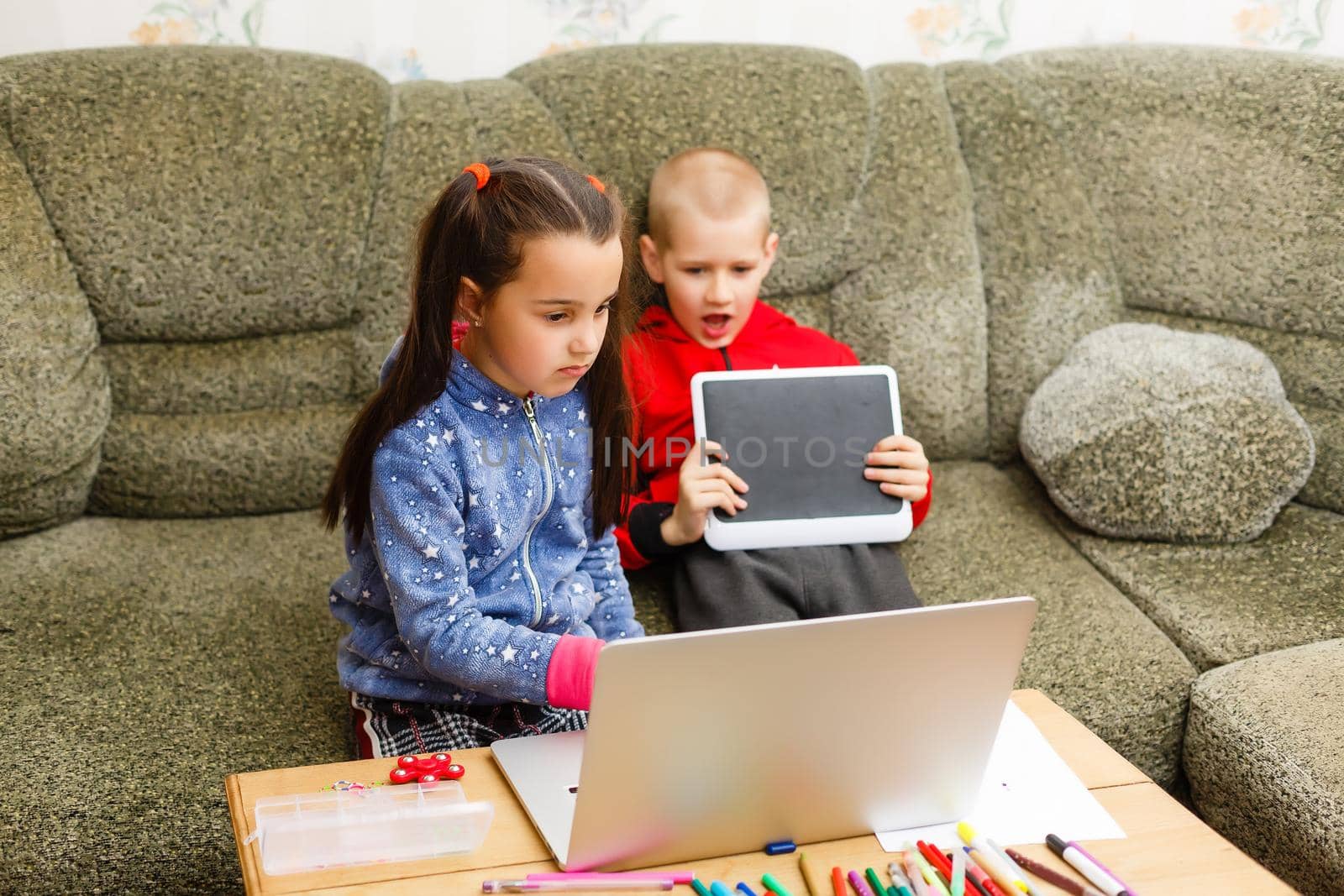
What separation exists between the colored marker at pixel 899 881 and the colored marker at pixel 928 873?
12mm

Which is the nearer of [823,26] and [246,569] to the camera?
[246,569]

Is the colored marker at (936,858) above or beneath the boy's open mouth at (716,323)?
beneath

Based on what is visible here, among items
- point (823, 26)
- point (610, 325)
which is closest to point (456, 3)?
point (823, 26)

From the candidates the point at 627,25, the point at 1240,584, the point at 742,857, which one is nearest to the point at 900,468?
the point at 1240,584

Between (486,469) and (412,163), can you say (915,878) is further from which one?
(412,163)

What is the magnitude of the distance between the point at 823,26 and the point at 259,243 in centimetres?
104

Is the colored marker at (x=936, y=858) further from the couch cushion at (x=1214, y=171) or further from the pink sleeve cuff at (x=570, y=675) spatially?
the couch cushion at (x=1214, y=171)

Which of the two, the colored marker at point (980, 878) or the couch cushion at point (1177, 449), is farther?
the couch cushion at point (1177, 449)

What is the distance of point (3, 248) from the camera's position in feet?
5.10

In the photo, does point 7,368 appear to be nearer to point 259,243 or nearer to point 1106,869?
point 259,243

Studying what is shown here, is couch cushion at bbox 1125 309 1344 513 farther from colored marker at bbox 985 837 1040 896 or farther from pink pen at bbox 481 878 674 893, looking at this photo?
pink pen at bbox 481 878 674 893

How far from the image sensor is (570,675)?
1039 millimetres

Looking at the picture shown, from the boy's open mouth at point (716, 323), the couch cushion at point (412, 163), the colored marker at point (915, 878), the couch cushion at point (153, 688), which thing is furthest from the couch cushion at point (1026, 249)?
the colored marker at point (915, 878)

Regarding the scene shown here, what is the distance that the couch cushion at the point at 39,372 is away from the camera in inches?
60.6
